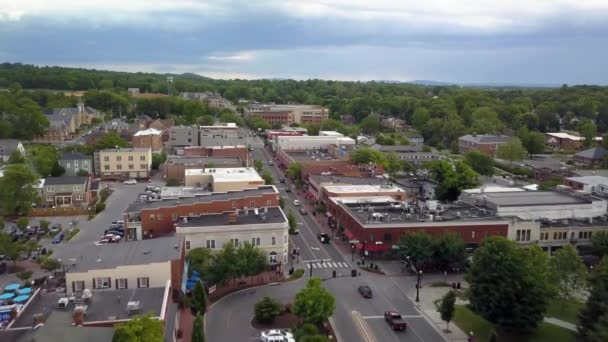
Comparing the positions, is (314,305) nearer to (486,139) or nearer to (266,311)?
(266,311)

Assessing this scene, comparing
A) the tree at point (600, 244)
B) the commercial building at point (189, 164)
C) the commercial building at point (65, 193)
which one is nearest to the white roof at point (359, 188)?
the commercial building at point (189, 164)

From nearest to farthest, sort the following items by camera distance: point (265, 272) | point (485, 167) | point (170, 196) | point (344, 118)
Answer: point (265, 272) < point (170, 196) < point (485, 167) < point (344, 118)

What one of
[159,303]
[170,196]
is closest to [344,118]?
[170,196]

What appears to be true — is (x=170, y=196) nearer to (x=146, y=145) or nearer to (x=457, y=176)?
(x=457, y=176)

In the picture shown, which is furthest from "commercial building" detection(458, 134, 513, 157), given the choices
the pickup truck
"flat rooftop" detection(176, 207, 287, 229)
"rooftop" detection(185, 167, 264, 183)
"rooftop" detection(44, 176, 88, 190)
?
the pickup truck

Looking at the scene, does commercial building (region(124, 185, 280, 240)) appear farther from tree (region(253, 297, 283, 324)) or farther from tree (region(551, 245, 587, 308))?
tree (region(551, 245, 587, 308))

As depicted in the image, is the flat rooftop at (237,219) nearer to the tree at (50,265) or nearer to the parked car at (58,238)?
the tree at (50,265)
